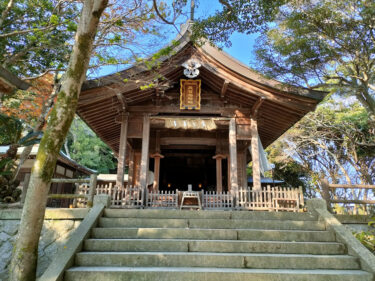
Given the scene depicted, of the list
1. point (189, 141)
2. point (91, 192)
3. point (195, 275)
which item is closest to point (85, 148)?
point (189, 141)

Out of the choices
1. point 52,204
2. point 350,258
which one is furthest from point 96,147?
point 350,258

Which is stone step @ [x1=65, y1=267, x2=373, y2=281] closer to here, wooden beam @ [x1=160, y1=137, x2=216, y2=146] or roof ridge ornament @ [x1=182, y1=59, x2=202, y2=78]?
roof ridge ornament @ [x1=182, y1=59, x2=202, y2=78]

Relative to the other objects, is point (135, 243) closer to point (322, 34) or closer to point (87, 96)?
point (87, 96)

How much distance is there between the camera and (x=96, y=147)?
80.4ft

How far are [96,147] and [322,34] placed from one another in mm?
21443

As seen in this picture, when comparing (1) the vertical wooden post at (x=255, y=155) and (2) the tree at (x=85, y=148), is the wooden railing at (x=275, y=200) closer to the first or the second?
(1) the vertical wooden post at (x=255, y=155)

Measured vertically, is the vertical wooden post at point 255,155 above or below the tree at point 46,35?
below

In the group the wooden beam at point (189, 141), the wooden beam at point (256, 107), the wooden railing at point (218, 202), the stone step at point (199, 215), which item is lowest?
the stone step at point (199, 215)

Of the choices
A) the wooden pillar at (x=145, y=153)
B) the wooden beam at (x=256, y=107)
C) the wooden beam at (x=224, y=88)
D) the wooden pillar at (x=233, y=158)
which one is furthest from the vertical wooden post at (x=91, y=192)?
the wooden beam at (x=256, y=107)

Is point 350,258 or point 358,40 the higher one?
point 358,40

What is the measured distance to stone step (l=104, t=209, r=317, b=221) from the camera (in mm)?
5902

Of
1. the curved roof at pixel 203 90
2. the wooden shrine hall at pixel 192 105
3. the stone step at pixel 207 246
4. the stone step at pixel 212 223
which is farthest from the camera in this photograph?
the wooden shrine hall at pixel 192 105

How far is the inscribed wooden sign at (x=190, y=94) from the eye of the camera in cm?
1005

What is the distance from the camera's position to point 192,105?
33.0ft
